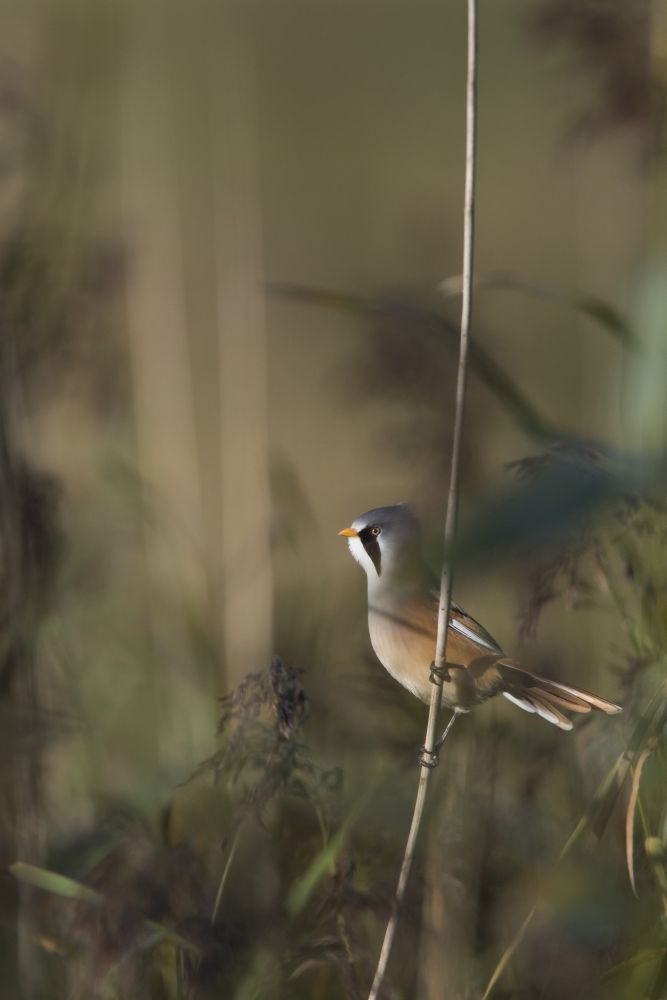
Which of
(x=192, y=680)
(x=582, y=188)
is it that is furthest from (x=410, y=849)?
(x=582, y=188)

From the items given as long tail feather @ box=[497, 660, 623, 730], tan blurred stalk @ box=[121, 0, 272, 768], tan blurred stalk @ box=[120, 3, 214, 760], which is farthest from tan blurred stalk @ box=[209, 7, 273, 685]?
long tail feather @ box=[497, 660, 623, 730]

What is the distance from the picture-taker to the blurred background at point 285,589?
65.6 inches

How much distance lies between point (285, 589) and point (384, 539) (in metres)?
0.36

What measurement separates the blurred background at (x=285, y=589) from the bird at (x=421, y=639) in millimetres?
74

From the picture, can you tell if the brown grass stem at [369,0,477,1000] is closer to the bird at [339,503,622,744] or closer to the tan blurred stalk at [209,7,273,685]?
the bird at [339,503,622,744]

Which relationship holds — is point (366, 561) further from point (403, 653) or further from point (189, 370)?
point (189, 370)

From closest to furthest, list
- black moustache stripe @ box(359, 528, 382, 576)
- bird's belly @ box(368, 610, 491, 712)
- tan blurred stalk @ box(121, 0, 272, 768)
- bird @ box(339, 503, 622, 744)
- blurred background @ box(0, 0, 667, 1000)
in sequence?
1. blurred background @ box(0, 0, 667, 1000)
2. bird @ box(339, 503, 622, 744)
3. bird's belly @ box(368, 610, 491, 712)
4. black moustache stripe @ box(359, 528, 382, 576)
5. tan blurred stalk @ box(121, 0, 272, 768)

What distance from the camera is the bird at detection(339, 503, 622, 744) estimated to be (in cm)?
215

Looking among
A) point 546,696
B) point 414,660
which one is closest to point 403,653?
point 414,660

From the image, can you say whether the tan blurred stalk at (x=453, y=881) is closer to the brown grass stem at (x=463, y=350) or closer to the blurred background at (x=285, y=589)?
the blurred background at (x=285, y=589)

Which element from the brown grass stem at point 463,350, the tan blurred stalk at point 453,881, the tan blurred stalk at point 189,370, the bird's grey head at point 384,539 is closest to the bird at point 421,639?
the bird's grey head at point 384,539

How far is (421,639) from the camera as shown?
2.39 m

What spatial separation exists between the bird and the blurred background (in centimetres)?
7

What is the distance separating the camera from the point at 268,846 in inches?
82.7
